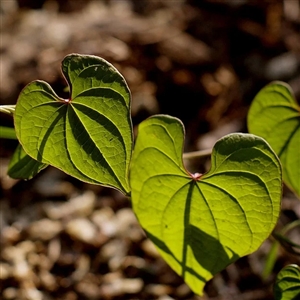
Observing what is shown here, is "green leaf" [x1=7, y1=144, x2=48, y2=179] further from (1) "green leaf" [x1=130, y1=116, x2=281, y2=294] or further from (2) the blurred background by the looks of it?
(2) the blurred background

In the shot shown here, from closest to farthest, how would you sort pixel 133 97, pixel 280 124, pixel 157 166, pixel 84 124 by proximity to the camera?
1. pixel 84 124
2. pixel 157 166
3. pixel 280 124
4. pixel 133 97

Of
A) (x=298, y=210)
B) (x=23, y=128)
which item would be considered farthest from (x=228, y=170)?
(x=298, y=210)

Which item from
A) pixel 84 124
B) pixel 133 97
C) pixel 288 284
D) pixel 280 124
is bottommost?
pixel 133 97

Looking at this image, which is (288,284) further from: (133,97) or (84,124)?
(133,97)

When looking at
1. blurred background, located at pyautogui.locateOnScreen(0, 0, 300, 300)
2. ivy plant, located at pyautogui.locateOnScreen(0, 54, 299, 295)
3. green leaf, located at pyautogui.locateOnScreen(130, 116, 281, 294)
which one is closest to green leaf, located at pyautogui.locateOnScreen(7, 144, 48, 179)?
ivy plant, located at pyautogui.locateOnScreen(0, 54, 299, 295)

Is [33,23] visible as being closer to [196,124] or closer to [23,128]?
[196,124]

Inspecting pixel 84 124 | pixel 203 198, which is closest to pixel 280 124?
pixel 203 198

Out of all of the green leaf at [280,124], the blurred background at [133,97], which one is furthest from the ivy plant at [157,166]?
the blurred background at [133,97]
